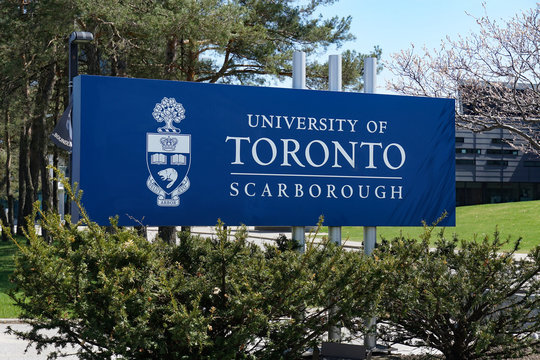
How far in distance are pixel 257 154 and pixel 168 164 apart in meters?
0.96

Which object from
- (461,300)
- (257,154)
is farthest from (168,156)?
(461,300)

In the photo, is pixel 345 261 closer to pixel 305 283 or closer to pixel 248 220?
pixel 305 283

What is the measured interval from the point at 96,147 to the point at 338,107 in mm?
2638

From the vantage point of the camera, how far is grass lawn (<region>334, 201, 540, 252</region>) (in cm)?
3376

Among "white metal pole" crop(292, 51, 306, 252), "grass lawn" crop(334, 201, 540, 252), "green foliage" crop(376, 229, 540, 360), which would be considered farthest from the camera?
"grass lawn" crop(334, 201, 540, 252)

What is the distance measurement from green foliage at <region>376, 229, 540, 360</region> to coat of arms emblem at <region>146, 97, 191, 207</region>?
2266 mm

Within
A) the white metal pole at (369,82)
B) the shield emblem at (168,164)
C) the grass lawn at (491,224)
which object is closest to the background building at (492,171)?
the grass lawn at (491,224)

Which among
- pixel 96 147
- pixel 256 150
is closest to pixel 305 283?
pixel 256 150

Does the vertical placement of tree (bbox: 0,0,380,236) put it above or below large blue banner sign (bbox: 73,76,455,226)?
above

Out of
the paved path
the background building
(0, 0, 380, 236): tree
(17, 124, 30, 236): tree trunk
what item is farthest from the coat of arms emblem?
the background building

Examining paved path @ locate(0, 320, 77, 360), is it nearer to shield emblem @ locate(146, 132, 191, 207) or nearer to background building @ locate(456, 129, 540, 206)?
shield emblem @ locate(146, 132, 191, 207)

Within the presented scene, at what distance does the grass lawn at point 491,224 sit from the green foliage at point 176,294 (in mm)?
24839

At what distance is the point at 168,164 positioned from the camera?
6648 mm

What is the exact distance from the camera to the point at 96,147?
648cm
